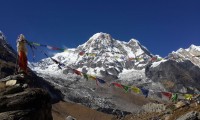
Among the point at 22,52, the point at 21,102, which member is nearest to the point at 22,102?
the point at 21,102

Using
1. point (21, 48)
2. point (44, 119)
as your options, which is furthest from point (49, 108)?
point (21, 48)

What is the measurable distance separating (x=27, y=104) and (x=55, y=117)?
174m

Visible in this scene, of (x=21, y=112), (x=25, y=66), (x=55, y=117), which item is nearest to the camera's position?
(x=21, y=112)

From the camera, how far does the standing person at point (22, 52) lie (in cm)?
3266

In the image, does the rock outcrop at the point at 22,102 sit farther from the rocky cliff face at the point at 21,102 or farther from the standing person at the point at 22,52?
the standing person at the point at 22,52

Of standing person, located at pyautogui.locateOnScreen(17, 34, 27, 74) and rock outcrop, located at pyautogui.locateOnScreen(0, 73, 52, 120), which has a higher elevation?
standing person, located at pyautogui.locateOnScreen(17, 34, 27, 74)

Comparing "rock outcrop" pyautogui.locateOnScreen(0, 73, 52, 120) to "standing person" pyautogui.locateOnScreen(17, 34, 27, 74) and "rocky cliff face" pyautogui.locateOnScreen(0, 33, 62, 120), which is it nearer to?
"rocky cliff face" pyautogui.locateOnScreen(0, 33, 62, 120)

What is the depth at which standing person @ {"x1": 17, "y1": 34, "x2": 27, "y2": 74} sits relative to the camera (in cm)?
3266

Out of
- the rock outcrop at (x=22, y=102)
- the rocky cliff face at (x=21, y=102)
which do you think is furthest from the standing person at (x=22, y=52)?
the rock outcrop at (x=22, y=102)

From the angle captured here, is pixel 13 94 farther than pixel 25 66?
No

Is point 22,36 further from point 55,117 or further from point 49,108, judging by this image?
point 55,117

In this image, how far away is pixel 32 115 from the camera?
26641 millimetres

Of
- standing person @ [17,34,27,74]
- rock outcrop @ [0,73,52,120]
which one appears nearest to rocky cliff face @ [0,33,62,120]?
rock outcrop @ [0,73,52,120]

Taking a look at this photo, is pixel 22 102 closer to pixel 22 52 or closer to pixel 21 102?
pixel 21 102
